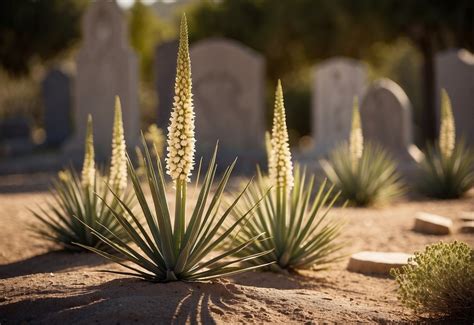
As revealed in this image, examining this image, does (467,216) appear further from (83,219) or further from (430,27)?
(430,27)

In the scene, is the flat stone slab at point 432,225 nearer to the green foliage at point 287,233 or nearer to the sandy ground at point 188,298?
the sandy ground at point 188,298

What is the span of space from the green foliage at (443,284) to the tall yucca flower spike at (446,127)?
4895 millimetres

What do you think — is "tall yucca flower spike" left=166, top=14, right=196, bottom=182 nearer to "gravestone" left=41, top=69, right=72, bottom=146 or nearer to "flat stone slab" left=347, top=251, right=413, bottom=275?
"flat stone slab" left=347, top=251, right=413, bottom=275

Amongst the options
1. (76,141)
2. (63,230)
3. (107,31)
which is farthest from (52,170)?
(63,230)

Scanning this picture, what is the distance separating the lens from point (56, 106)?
2006 centimetres

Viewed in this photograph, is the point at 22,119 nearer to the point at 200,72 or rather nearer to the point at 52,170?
the point at 52,170

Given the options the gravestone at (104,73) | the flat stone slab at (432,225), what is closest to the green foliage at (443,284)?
the flat stone slab at (432,225)

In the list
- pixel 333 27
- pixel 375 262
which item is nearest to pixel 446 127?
pixel 375 262

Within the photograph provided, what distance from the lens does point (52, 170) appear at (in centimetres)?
1380

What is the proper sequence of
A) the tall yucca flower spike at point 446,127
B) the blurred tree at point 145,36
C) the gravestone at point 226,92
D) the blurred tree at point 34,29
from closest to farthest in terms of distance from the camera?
the tall yucca flower spike at point 446,127
the gravestone at point 226,92
the blurred tree at point 34,29
the blurred tree at point 145,36

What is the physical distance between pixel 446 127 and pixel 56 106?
13808mm

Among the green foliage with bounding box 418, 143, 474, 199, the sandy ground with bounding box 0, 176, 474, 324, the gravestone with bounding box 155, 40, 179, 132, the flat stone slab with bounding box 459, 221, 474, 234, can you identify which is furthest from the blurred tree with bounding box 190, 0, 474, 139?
the sandy ground with bounding box 0, 176, 474, 324

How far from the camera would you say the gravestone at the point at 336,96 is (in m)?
15.9

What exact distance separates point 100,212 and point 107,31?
349 inches
